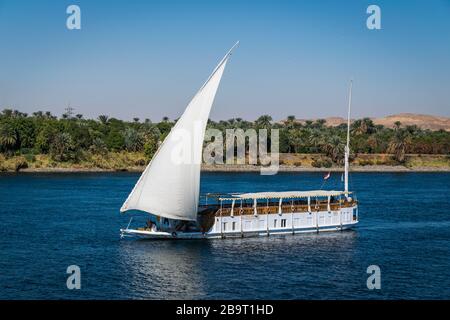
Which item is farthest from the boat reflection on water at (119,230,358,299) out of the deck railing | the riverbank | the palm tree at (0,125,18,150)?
the palm tree at (0,125,18,150)

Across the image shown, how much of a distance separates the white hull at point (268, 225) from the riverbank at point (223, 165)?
106579mm

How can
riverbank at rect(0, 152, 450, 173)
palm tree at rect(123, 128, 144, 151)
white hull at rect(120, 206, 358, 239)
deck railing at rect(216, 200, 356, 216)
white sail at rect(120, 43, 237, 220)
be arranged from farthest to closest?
1. palm tree at rect(123, 128, 144, 151)
2. riverbank at rect(0, 152, 450, 173)
3. deck railing at rect(216, 200, 356, 216)
4. white hull at rect(120, 206, 358, 239)
5. white sail at rect(120, 43, 237, 220)

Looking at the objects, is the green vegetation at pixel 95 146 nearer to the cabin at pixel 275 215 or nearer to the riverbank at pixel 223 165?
the riverbank at pixel 223 165

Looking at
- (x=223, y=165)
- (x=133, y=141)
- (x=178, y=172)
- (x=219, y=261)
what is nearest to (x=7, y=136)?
(x=133, y=141)

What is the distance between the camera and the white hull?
191 feet

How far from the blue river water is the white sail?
10.8 feet

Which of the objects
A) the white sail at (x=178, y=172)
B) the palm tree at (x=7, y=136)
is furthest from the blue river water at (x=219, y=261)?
the palm tree at (x=7, y=136)

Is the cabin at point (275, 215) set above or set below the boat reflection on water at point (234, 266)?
above

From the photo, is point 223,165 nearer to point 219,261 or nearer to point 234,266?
point 219,261

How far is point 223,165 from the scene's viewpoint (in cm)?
18600

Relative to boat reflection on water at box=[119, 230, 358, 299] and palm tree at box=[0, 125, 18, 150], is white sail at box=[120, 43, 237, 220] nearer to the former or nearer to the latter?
boat reflection on water at box=[119, 230, 358, 299]

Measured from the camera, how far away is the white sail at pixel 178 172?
56812 mm
